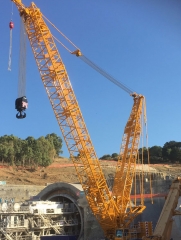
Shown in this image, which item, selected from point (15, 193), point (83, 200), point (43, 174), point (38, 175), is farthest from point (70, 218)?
point (43, 174)

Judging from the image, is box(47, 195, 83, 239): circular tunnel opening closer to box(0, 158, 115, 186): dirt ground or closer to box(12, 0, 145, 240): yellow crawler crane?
box(12, 0, 145, 240): yellow crawler crane

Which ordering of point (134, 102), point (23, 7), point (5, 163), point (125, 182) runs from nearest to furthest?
point (23, 7) < point (125, 182) < point (134, 102) < point (5, 163)

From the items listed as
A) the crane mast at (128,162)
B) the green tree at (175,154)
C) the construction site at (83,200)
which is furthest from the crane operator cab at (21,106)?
the green tree at (175,154)

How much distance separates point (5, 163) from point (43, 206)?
145ft

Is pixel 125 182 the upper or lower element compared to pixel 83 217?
upper

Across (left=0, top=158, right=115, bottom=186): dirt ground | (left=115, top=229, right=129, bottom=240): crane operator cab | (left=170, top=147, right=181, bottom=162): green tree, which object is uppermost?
(left=170, top=147, right=181, bottom=162): green tree

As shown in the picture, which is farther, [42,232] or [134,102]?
[134,102]

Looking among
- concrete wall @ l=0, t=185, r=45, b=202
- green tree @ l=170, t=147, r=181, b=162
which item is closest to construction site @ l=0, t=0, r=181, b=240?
concrete wall @ l=0, t=185, r=45, b=202

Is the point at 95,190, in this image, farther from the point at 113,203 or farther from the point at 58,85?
the point at 58,85

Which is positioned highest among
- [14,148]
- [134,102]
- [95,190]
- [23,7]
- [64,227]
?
[23,7]

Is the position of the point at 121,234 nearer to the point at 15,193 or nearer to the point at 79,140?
the point at 79,140

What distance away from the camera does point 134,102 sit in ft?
128

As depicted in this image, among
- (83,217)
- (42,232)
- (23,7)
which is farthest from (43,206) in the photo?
(23,7)

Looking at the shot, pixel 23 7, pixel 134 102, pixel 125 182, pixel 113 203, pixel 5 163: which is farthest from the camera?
pixel 5 163
